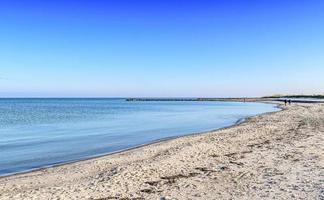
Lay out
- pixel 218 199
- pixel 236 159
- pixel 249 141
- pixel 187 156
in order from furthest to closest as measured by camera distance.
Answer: pixel 249 141
pixel 187 156
pixel 236 159
pixel 218 199

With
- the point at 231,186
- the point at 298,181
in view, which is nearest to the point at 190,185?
the point at 231,186

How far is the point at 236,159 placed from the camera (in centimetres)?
1355

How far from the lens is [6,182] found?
11.6 meters

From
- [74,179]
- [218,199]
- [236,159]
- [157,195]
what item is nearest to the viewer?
[218,199]

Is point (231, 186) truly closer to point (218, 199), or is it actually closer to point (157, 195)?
point (218, 199)

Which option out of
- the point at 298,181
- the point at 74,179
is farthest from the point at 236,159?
the point at 74,179

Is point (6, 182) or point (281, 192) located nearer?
point (281, 192)

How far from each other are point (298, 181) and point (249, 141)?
9.50 metres

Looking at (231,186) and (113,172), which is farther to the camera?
(113,172)

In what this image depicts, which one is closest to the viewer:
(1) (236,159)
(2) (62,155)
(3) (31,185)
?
(3) (31,185)

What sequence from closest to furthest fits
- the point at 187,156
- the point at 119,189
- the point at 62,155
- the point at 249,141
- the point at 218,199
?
the point at 218,199
the point at 119,189
the point at 187,156
the point at 62,155
the point at 249,141

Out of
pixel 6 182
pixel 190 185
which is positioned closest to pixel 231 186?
pixel 190 185

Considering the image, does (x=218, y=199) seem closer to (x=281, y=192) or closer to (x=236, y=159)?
(x=281, y=192)

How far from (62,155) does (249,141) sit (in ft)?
32.2
